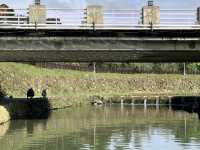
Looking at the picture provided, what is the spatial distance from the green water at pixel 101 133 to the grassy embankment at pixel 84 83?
18.7 meters

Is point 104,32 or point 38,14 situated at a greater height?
point 38,14

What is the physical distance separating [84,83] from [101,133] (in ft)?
168

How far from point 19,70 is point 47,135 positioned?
137 feet

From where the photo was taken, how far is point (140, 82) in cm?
10206

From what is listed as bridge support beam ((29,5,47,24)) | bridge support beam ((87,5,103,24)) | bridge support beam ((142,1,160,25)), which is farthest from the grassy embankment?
bridge support beam ((142,1,160,25))

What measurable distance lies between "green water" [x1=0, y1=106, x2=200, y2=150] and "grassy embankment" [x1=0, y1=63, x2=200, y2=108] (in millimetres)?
18732

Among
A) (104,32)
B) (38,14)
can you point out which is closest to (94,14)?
(104,32)

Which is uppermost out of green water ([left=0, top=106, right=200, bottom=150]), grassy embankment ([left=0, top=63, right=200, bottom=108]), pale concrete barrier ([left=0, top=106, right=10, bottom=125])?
grassy embankment ([left=0, top=63, right=200, bottom=108])

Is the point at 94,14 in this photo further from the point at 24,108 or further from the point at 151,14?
the point at 24,108

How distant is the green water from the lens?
124ft

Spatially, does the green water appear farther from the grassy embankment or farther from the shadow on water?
the grassy embankment

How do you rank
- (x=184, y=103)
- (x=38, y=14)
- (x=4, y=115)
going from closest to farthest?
(x=38, y=14)
(x=4, y=115)
(x=184, y=103)

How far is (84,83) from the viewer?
320ft

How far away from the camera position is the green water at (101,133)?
37875 millimetres
